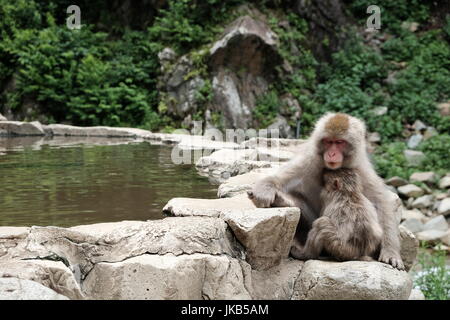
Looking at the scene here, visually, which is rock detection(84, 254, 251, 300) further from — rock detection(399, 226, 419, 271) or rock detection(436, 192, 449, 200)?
rock detection(436, 192, 449, 200)

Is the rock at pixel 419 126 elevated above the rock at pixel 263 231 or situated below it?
above

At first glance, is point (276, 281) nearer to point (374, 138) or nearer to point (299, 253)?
point (299, 253)

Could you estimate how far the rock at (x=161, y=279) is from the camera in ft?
7.77

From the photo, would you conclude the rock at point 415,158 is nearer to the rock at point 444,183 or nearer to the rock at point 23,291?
the rock at point 444,183

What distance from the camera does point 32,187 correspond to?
4.24m

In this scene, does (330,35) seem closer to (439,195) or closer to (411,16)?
(411,16)

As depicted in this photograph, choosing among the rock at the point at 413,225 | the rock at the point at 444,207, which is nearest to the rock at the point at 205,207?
the rock at the point at 413,225

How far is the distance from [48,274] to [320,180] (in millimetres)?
1551

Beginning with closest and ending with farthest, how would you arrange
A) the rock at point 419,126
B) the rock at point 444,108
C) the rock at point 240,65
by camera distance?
the rock at point 419,126
the rock at point 444,108
the rock at point 240,65

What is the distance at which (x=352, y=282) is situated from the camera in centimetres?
263

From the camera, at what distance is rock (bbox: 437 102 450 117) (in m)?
11.0

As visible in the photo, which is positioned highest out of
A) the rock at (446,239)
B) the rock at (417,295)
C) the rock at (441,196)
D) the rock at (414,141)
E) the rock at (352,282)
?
the rock at (414,141)

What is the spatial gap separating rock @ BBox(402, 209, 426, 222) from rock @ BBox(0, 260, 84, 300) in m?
7.22
